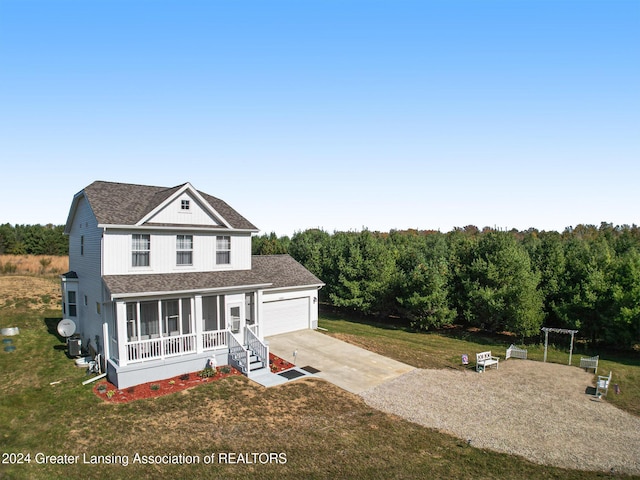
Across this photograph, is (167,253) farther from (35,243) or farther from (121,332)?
(35,243)

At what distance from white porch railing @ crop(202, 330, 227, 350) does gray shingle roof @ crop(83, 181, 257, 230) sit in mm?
5748

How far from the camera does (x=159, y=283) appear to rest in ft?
58.6

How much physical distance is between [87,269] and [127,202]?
3.96 meters

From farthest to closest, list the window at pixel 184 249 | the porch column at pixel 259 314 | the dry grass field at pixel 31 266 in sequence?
the dry grass field at pixel 31 266 → the porch column at pixel 259 314 → the window at pixel 184 249

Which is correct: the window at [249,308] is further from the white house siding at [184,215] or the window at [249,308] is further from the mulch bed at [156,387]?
the white house siding at [184,215]

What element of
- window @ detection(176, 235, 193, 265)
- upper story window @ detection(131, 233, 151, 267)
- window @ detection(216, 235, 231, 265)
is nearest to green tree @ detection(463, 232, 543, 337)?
window @ detection(216, 235, 231, 265)

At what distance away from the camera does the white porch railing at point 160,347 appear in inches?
660

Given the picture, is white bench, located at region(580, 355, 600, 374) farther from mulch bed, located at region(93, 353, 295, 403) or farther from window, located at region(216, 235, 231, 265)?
window, located at region(216, 235, 231, 265)

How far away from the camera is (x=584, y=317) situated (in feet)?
94.8

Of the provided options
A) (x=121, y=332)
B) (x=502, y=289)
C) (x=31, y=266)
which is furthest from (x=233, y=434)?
(x=31, y=266)

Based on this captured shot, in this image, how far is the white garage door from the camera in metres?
25.4

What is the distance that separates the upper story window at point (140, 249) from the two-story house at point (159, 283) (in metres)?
0.04

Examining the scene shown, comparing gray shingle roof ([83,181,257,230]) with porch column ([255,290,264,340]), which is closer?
gray shingle roof ([83,181,257,230])

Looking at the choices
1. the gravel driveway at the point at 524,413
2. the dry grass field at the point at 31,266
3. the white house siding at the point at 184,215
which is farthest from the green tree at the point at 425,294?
the dry grass field at the point at 31,266
